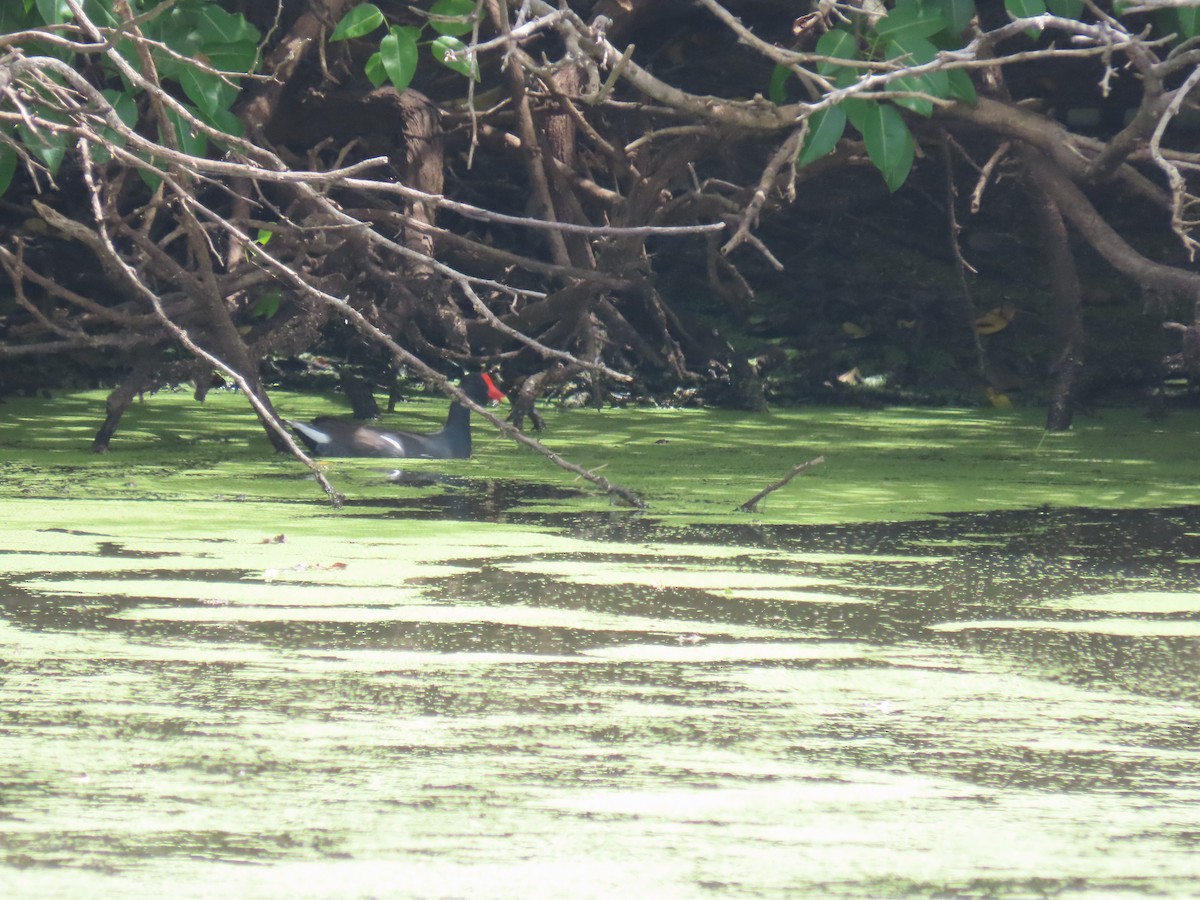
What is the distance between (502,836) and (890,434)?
15.3ft

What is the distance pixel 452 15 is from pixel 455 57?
0.43 m

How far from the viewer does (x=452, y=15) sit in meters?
4.91

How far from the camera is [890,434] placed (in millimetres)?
6473

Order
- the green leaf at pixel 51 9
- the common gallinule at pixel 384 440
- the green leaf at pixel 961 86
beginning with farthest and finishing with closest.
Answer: the common gallinule at pixel 384 440 < the green leaf at pixel 961 86 < the green leaf at pixel 51 9

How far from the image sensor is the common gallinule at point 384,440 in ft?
18.4

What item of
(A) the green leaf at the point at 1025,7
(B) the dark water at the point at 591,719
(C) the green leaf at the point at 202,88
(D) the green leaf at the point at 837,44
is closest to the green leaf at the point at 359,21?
(C) the green leaf at the point at 202,88

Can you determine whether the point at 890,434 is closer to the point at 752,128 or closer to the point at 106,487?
the point at 752,128

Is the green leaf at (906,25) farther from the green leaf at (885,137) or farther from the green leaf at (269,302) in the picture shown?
the green leaf at (269,302)

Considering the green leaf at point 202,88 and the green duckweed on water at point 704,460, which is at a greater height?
the green leaf at point 202,88

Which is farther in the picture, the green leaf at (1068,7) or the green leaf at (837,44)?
the green leaf at (1068,7)

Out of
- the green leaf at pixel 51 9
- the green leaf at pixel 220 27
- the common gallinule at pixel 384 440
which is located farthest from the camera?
the common gallinule at pixel 384 440

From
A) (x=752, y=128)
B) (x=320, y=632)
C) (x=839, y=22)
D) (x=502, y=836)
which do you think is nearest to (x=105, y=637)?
(x=320, y=632)

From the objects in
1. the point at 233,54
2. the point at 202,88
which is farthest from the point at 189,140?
the point at 233,54

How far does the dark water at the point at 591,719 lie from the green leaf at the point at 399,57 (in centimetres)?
129
